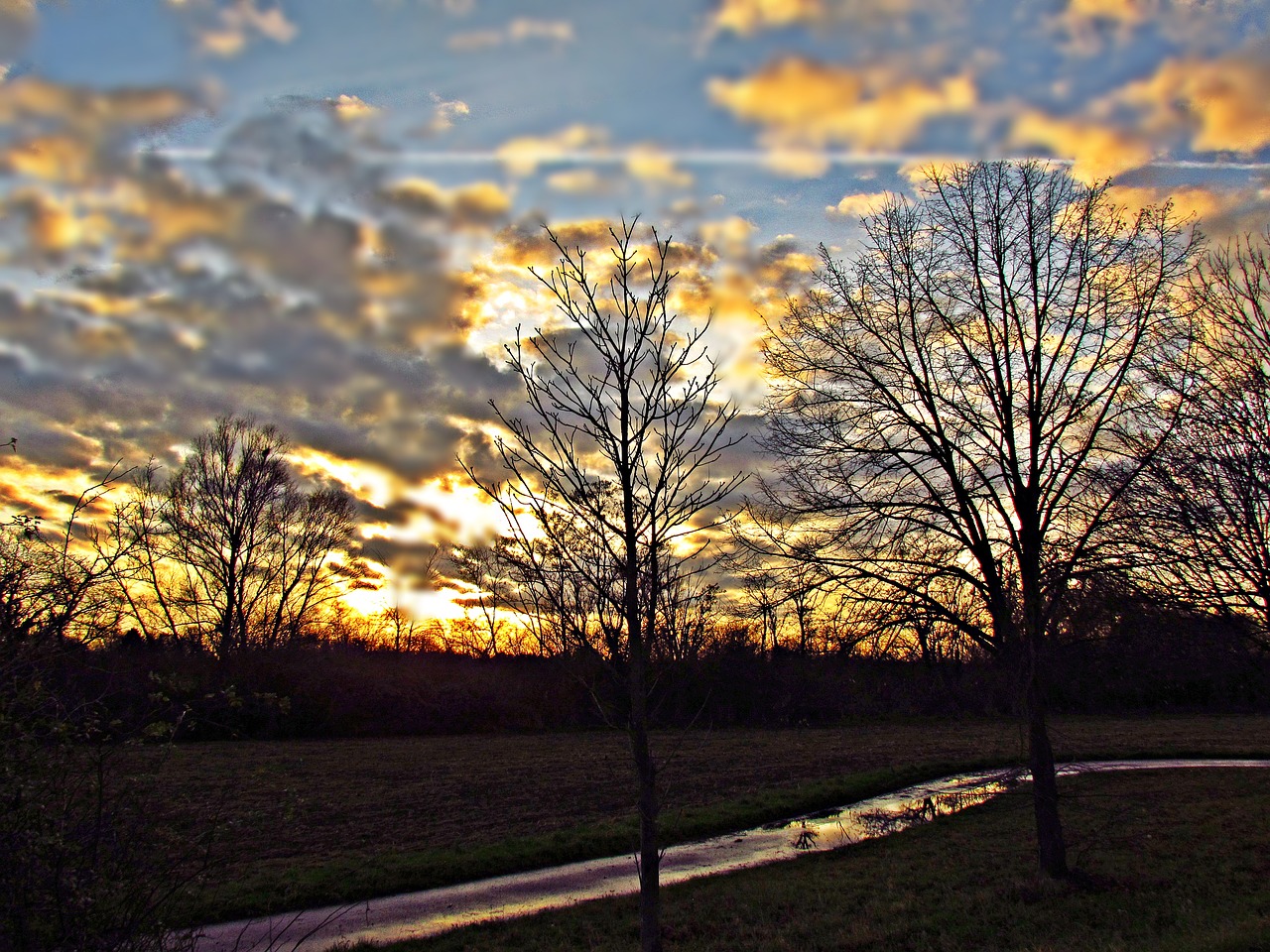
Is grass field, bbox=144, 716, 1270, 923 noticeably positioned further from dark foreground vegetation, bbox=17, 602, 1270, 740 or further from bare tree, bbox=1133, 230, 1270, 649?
bare tree, bbox=1133, 230, 1270, 649

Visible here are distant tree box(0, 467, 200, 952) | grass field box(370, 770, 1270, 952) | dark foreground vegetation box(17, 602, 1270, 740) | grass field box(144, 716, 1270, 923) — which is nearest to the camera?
distant tree box(0, 467, 200, 952)

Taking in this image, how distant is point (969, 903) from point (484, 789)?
1379 centimetres

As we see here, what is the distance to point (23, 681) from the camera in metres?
5.12

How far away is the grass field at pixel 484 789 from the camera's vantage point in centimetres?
1115

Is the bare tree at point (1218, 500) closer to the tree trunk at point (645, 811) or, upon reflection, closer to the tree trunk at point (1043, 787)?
the tree trunk at point (1043, 787)

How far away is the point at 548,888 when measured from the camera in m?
11.3

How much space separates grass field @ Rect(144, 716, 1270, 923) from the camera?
1115 cm

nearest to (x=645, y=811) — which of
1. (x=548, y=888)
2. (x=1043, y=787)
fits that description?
(x=1043, y=787)

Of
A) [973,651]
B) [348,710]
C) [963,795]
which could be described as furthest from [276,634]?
[973,651]

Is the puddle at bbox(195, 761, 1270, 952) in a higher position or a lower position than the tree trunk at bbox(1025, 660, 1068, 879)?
lower

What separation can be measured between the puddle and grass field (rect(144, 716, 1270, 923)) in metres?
0.48

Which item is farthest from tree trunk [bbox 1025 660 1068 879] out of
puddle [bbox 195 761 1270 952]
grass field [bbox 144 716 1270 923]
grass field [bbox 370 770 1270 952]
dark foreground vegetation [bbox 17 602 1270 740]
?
grass field [bbox 144 716 1270 923]

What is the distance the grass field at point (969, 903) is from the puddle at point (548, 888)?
71cm

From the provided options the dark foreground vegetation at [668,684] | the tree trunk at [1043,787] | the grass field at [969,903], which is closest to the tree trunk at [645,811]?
the dark foreground vegetation at [668,684]
